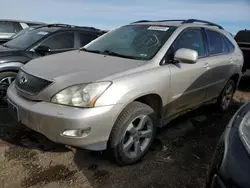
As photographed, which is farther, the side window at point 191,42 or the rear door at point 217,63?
the rear door at point 217,63

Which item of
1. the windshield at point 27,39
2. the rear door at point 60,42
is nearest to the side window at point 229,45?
the rear door at point 60,42

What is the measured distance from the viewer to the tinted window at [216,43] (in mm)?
4447

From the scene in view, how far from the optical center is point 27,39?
5.65m

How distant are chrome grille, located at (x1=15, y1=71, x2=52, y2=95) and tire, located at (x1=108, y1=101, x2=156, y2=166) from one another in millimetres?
851

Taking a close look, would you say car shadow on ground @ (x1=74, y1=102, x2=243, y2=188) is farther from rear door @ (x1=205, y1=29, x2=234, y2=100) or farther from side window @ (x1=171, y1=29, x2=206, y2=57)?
side window @ (x1=171, y1=29, x2=206, y2=57)

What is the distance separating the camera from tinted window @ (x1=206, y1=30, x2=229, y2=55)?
445 cm

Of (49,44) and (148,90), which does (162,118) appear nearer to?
(148,90)

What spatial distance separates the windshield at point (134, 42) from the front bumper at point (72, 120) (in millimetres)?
1005

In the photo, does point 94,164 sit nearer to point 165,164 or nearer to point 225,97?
point 165,164

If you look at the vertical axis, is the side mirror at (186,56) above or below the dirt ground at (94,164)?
Result: above

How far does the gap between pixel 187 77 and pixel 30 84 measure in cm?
195

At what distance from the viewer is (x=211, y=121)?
483cm

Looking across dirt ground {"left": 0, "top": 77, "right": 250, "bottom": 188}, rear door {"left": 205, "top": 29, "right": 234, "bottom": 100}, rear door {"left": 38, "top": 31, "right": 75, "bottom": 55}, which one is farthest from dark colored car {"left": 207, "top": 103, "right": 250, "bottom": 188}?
rear door {"left": 38, "top": 31, "right": 75, "bottom": 55}

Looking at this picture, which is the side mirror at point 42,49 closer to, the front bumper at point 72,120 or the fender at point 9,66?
the fender at point 9,66
